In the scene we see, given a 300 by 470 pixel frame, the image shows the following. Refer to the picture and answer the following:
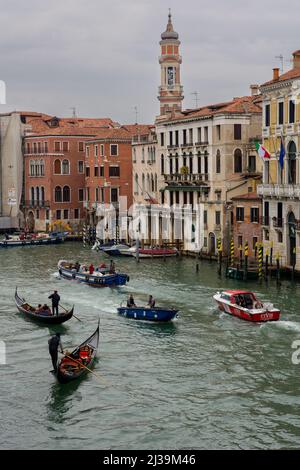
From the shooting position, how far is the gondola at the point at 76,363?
66.8 ft

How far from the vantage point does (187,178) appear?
160 ft

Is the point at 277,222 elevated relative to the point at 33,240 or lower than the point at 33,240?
elevated

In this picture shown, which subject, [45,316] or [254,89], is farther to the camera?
[254,89]

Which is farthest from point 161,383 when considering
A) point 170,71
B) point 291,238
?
point 170,71

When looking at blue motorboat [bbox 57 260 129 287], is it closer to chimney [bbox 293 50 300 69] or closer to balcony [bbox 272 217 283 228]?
balcony [bbox 272 217 283 228]

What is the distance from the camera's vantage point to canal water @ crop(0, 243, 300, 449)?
1698 cm

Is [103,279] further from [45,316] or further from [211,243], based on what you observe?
[211,243]

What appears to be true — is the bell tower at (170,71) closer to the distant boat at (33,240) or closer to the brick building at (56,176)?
the brick building at (56,176)

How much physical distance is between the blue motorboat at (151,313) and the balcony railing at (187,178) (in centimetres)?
1975

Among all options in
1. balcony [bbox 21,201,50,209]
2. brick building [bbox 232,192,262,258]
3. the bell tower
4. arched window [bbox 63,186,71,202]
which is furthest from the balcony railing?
the bell tower

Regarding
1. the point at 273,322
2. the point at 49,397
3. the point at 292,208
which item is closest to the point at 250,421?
the point at 49,397

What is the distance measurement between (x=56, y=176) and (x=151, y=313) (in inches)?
1507

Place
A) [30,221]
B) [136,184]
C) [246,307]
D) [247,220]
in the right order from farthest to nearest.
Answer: [30,221]
[136,184]
[247,220]
[246,307]
